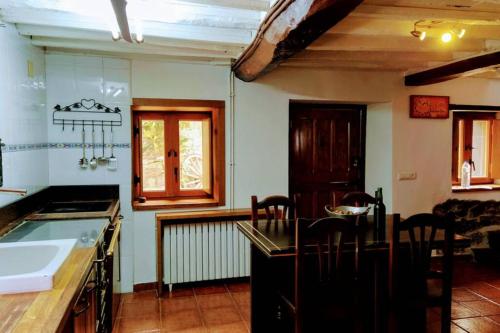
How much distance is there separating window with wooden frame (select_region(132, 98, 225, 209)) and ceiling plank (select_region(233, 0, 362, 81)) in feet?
3.99

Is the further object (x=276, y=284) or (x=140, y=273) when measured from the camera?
(x=140, y=273)

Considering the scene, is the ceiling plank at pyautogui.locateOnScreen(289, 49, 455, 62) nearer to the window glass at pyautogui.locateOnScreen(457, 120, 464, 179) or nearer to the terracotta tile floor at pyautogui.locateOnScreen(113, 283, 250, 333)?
the window glass at pyautogui.locateOnScreen(457, 120, 464, 179)

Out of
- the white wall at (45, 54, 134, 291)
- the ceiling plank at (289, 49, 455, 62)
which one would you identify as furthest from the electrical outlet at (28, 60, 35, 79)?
the ceiling plank at (289, 49, 455, 62)

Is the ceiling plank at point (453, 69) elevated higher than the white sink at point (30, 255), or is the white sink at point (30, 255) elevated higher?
the ceiling plank at point (453, 69)

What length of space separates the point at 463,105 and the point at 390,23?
8.72 ft

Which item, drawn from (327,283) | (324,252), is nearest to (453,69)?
(324,252)

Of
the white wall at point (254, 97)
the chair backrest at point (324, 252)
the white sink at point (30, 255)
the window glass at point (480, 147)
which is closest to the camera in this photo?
the white sink at point (30, 255)

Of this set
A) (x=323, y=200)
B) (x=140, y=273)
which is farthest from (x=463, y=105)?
(x=140, y=273)

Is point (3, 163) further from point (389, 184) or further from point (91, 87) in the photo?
point (389, 184)

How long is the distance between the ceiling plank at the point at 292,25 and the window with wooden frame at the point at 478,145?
3.35 m

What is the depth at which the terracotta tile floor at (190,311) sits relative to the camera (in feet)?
10.3

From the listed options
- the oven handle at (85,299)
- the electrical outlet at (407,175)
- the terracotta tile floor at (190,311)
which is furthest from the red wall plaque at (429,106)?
the oven handle at (85,299)

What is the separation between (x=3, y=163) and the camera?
7.95 ft

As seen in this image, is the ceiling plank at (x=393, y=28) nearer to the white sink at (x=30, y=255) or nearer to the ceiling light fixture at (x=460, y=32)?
the ceiling light fixture at (x=460, y=32)
